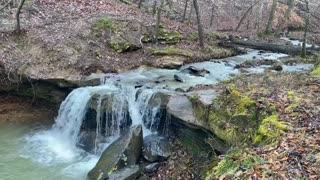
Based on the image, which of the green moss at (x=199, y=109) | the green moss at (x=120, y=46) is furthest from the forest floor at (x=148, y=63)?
the green moss at (x=199, y=109)

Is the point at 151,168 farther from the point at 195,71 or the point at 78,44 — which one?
the point at 78,44

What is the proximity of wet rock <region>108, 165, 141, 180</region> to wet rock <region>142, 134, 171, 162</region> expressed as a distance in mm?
510

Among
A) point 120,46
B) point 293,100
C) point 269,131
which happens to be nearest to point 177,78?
point 120,46

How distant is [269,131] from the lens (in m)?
5.73

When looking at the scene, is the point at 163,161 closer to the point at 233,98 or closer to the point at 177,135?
the point at 177,135

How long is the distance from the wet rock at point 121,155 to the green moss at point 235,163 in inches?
139

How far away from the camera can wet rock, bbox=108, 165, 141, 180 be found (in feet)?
25.2

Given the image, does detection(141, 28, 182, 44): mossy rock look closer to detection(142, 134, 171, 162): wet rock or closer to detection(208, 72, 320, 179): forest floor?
detection(142, 134, 171, 162): wet rock

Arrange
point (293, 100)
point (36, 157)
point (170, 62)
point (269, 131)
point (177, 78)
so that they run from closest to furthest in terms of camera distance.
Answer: point (269, 131) → point (293, 100) → point (36, 157) → point (177, 78) → point (170, 62)

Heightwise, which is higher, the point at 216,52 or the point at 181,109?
the point at 216,52

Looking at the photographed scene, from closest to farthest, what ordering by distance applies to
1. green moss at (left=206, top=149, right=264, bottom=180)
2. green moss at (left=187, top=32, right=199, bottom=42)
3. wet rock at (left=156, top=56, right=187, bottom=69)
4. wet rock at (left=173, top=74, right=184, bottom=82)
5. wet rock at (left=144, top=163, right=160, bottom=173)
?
green moss at (left=206, top=149, right=264, bottom=180)
wet rock at (left=144, top=163, right=160, bottom=173)
wet rock at (left=173, top=74, right=184, bottom=82)
wet rock at (left=156, top=56, right=187, bottom=69)
green moss at (left=187, top=32, right=199, bottom=42)

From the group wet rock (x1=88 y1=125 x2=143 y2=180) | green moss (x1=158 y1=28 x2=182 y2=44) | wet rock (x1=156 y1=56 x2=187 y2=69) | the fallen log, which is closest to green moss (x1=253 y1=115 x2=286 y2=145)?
wet rock (x1=88 y1=125 x2=143 y2=180)

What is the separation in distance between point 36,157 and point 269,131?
272 inches

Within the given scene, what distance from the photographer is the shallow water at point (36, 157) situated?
898 centimetres
